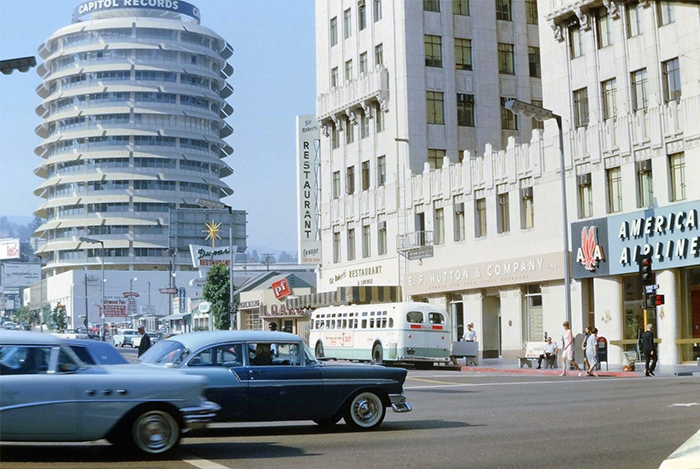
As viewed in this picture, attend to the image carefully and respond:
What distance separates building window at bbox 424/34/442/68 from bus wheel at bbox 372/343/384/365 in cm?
2346

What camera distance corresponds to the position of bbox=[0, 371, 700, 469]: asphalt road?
42.1ft

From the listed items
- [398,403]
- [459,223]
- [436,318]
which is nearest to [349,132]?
[459,223]

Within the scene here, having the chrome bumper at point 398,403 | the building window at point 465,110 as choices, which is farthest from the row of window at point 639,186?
the chrome bumper at point 398,403

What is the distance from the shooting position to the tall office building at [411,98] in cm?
6169

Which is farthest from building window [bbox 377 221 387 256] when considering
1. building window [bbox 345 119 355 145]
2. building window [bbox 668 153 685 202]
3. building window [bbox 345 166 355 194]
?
building window [bbox 668 153 685 202]

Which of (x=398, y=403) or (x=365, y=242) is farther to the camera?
(x=365, y=242)

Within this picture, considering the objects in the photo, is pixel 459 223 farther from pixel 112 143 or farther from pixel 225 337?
pixel 112 143

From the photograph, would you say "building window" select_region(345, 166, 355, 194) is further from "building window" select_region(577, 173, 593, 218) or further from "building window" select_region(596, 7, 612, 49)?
"building window" select_region(596, 7, 612, 49)

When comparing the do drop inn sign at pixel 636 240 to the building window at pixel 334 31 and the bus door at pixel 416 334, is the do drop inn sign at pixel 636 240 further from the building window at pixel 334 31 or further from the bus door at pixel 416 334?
the building window at pixel 334 31

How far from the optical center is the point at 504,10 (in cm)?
6444

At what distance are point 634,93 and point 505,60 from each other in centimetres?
1942

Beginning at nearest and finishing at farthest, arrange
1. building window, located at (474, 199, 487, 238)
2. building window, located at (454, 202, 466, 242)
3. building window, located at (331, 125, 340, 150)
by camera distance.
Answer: building window, located at (474, 199, 487, 238), building window, located at (454, 202, 466, 242), building window, located at (331, 125, 340, 150)

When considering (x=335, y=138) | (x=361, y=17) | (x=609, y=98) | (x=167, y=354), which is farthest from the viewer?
(x=335, y=138)

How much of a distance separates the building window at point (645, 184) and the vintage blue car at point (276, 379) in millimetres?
29585
